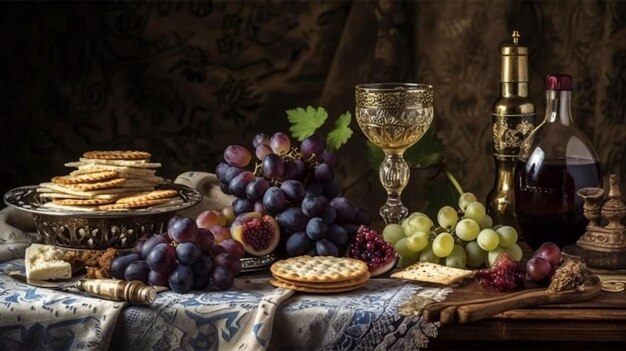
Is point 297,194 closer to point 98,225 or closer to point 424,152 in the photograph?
point 98,225

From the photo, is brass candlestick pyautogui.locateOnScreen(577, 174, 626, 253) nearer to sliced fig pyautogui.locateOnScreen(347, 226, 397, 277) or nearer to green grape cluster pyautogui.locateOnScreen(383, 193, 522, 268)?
green grape cluster pyautogui.locateOnScreen(383, 193, 522, 268)

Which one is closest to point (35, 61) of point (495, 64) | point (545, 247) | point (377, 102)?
point (495, 64)

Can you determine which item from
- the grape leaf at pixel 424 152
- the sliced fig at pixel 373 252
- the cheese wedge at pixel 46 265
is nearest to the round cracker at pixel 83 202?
the cheese wedge at pixel 46 265

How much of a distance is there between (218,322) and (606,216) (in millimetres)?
776

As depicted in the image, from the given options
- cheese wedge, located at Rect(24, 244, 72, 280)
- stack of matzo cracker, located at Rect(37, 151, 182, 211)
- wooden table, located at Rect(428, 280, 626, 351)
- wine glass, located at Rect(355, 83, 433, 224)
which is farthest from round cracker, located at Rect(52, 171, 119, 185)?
wooden table, located at Rect(428, 280, 626, 351)

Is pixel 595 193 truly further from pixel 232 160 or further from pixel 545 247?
pixel 232 160

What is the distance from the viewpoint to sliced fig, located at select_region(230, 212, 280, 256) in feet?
7.15

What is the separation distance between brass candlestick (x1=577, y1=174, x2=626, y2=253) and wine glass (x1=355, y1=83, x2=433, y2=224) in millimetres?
373

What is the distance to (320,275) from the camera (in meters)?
2.02

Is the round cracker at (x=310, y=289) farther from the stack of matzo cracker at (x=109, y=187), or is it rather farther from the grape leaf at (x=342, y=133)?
the grape leaf at (x=342, y=133)

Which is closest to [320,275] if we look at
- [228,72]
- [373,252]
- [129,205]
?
[373,252]

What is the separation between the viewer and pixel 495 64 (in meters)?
3.66

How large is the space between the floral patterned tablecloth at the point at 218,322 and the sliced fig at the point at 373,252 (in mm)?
128

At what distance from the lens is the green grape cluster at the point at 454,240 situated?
219cm
